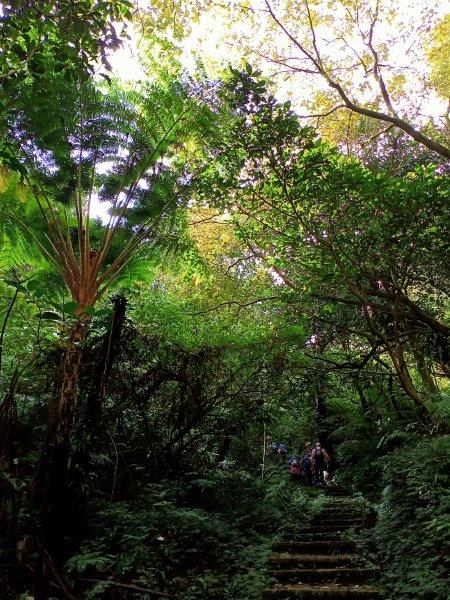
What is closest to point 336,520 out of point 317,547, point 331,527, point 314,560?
point 331,527

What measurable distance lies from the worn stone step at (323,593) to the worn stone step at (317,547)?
1.31 meters

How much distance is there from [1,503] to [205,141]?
4.54 meters

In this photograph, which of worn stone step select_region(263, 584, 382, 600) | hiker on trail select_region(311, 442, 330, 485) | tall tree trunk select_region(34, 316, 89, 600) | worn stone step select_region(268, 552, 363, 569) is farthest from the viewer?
hiker on trail select_region(311, 442, 330, 485)

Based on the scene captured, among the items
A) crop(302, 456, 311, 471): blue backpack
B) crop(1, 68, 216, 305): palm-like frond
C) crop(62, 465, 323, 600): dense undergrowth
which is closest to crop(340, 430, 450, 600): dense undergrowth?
crop(62, 465, 323, 600): dense undergrowth

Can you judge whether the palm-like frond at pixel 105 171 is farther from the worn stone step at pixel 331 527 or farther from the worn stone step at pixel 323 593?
the worn stone step at pixel 331 527

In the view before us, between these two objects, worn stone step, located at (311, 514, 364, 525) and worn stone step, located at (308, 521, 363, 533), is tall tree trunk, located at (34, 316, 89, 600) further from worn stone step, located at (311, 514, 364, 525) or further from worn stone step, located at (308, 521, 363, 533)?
worn stone step, located at (311, 514, 364, 525)

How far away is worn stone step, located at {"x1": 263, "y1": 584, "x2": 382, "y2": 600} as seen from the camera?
4.14 metres

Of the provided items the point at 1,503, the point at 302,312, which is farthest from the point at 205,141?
the point at 1,503

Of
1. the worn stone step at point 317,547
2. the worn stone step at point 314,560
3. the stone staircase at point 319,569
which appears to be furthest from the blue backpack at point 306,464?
the worn stone step at point 314,560

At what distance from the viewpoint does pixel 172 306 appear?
6281 mm

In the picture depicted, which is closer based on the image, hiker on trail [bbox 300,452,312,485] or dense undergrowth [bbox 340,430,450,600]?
dense undergrowth [bbox 340,430,450,600]

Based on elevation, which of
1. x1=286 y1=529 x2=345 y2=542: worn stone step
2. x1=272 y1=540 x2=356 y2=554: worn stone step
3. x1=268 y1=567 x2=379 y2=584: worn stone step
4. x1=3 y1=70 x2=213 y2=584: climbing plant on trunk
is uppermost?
x1=3 y1=70 x2=213 y2=584: climbing plant on trunk

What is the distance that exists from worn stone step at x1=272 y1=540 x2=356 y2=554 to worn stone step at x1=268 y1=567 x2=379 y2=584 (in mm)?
819

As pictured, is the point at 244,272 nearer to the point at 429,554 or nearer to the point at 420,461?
the point at 420,461
